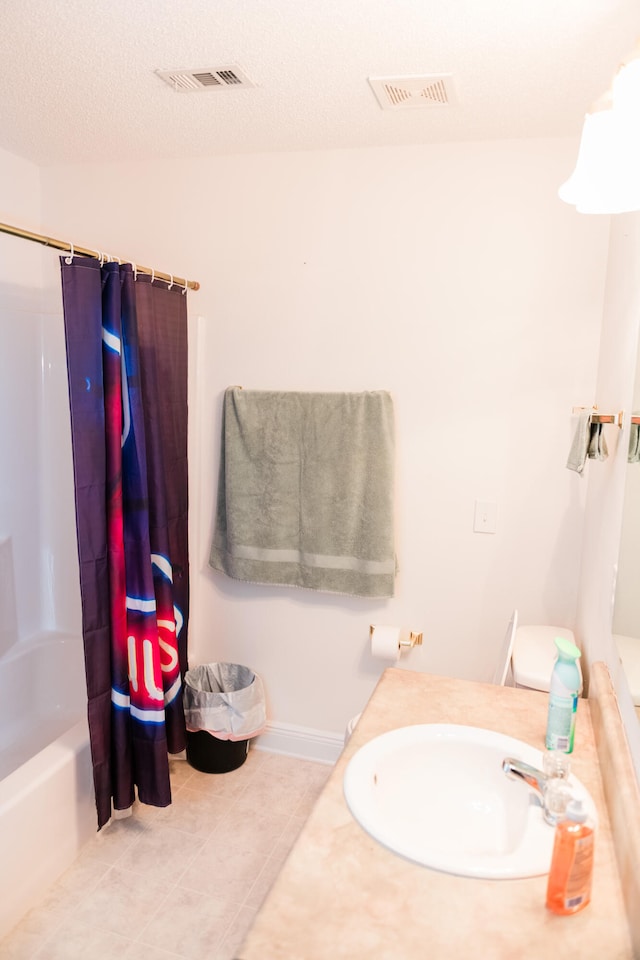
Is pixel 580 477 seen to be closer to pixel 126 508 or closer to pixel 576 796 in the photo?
pixel 576 796

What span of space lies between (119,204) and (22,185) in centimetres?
39

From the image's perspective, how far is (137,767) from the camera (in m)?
2.16

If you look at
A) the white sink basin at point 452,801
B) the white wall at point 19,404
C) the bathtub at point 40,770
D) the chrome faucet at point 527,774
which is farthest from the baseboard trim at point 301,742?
the chrome faucet at point 527,774

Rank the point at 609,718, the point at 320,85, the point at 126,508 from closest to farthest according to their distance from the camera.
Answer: the point at 609,718, the point at 320,85, the point at 126,508

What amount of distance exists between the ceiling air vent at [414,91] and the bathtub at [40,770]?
2161mm

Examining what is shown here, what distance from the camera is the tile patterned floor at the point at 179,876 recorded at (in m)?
1.77

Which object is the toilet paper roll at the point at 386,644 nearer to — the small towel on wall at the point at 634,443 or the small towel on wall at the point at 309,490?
the small towel on wall at the point at 309,490

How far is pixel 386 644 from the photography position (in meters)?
2.40

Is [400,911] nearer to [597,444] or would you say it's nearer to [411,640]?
[597,444]

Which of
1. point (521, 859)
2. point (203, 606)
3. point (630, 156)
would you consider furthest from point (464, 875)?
point (203, 606)

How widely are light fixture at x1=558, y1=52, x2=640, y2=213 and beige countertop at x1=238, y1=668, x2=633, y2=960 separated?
1067mm

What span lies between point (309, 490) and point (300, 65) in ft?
4.47

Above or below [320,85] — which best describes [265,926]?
below

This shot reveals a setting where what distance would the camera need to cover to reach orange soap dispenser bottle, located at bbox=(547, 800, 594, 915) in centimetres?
89
